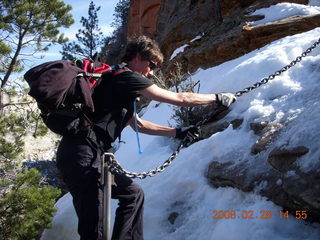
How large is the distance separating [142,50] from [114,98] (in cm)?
56

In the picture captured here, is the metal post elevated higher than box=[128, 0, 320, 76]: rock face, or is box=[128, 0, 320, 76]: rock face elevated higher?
box=[128, 0, 320, 76]: rock face

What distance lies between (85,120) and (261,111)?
6.53 feet

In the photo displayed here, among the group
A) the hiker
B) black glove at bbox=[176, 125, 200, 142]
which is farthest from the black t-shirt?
black glove at bbox=[176, 125, 200, 142]

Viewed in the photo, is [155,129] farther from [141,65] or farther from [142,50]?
[142,50]

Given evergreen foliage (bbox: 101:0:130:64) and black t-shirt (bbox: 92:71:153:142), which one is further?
evergreen foliage (bbox: 101:0:130:64)

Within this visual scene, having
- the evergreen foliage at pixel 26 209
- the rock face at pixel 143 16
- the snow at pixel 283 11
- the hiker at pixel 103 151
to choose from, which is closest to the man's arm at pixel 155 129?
the hiker at pixel 103 151

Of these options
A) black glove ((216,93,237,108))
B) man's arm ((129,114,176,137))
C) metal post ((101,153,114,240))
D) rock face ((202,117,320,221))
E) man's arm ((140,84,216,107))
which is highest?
man's arm ((140,84,216,107))

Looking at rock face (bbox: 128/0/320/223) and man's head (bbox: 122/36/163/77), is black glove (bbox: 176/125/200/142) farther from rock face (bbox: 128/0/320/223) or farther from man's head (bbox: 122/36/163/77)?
man's head (bbox: 122/36/163/77)

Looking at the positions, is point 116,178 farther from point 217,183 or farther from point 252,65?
point 252,65

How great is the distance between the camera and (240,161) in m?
3.24

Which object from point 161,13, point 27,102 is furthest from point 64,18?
point 161,13

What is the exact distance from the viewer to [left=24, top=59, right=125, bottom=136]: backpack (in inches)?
89.7

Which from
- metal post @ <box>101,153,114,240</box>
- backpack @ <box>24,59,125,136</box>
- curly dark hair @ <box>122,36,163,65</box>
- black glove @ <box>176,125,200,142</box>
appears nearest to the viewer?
backpack @ <box>24,59,125,136</box>

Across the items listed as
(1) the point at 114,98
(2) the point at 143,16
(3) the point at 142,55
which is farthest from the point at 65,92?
(2) the point at 143,16
